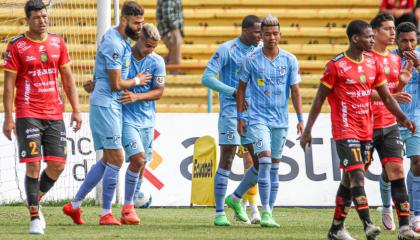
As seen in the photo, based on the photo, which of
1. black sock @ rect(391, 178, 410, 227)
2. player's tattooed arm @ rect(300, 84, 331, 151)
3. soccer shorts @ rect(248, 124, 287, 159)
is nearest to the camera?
player's tattooed arm @ rect(300, 84, 331, 151)

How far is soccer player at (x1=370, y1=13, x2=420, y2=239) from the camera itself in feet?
32.2

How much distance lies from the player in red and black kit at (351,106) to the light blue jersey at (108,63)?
246 cm

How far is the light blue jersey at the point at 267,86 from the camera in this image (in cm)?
1159

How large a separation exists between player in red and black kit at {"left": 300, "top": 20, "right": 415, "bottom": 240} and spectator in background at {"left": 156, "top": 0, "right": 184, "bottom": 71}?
10310 mm

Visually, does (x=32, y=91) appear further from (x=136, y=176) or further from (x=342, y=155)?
(x=342, y=155)

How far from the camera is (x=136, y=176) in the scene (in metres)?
11.8

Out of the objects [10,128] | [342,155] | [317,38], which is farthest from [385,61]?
[317,38]

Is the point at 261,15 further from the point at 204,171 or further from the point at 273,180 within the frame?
the point at 273,180

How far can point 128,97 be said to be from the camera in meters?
11.5

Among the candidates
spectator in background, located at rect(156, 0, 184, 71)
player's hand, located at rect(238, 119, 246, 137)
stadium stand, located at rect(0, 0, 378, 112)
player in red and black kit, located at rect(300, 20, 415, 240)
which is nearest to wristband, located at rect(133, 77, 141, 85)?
player's hand, located at rect(238, 119, 246, 137)

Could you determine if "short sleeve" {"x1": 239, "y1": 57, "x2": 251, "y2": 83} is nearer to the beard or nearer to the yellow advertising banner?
the beard

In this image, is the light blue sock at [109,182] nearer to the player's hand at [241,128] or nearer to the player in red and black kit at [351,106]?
the player's hand at [241,128]

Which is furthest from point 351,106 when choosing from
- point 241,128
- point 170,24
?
point 170,24

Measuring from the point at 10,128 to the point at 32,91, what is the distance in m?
0.41
